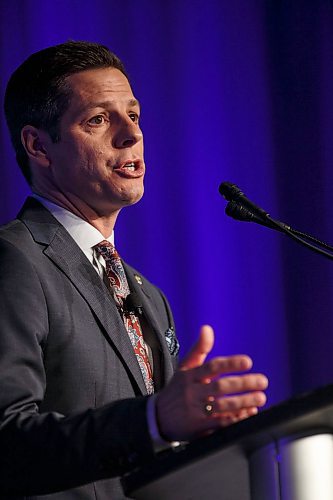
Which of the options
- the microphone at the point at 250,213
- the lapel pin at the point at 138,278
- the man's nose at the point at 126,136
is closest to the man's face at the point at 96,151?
the man's nose at the point at 126,136

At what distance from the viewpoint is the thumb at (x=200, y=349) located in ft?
4.28

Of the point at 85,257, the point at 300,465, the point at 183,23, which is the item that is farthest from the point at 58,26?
the point at 300,465

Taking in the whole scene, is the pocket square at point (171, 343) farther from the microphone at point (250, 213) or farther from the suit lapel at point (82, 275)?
the microphone at point (250, 213)

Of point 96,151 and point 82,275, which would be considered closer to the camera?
point 82,275

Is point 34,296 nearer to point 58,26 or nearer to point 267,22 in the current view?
point 58,26

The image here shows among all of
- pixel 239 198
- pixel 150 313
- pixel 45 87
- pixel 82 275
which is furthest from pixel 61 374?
pixel 45 87

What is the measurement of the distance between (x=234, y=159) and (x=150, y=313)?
135 centimetres

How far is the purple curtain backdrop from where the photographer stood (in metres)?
3.31

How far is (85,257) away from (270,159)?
1508 mm

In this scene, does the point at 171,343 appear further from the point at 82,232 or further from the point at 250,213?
the point at 250,213

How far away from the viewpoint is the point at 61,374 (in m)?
A: 1.82

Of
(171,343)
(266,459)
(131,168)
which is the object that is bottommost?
(266,459)

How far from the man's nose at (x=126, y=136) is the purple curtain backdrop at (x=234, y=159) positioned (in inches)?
42.7

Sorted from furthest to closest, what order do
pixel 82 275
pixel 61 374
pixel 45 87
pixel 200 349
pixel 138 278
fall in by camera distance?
1. pixel 138 278
2. pixel 45 87
3. pixel 82 275
4. pixel 61 374
5. pixel 200 349
